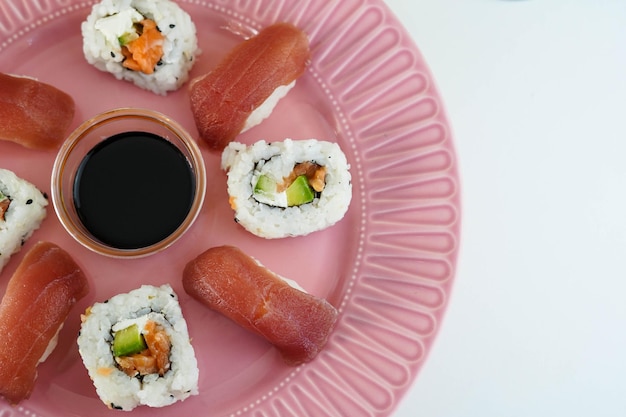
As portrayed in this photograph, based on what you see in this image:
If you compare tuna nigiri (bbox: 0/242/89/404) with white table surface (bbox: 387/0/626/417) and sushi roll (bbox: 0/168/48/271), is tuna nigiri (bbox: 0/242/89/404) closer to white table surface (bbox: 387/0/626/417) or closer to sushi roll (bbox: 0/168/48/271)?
sushi roll (bbox: 0/168/48/271)

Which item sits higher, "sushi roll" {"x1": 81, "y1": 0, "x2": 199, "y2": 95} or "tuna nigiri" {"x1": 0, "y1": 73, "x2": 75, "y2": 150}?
"sushi roll" {"x1": 81, "y1": 0, "x2": 199, "y2": 95}

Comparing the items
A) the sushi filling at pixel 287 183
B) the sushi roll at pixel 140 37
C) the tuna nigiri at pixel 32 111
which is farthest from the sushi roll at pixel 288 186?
the tuna nigiri at pixel 32 111

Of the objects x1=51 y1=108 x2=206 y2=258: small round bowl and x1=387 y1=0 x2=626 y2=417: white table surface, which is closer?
x1=51 y1=108 x2=206 y2=258: small round bowl

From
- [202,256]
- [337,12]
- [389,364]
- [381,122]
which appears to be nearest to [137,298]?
[202,256]

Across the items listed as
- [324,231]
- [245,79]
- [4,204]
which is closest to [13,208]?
[4,204]

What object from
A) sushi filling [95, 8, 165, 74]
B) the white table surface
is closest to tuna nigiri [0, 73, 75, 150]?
sushi filling [95, 8, 165, 74]
